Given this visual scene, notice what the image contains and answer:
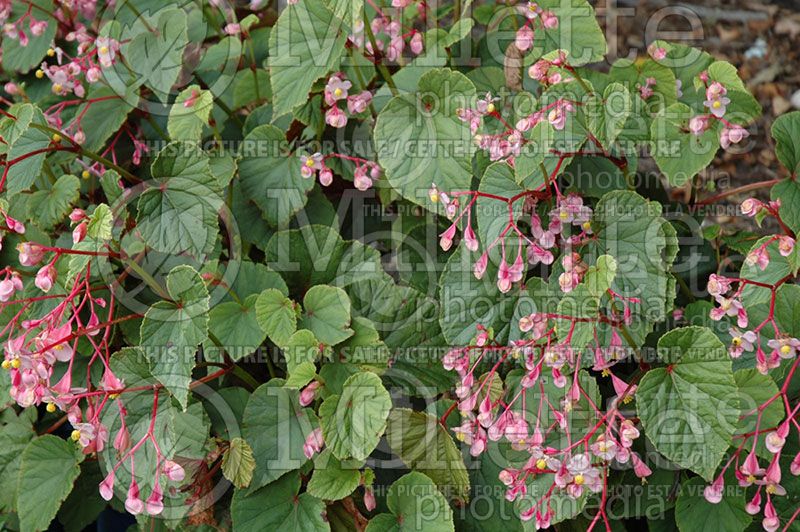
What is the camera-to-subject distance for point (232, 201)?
1.80 meters

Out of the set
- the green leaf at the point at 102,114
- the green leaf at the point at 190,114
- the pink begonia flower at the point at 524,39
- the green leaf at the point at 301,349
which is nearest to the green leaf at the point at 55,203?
the green leaf at the point at 102,114

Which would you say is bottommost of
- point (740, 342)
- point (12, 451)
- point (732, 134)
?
point (12, 451)

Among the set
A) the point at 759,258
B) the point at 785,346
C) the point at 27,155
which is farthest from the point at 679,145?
the point at 27,155

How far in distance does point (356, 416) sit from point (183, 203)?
49cm

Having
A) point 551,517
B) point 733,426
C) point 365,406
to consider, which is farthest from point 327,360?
point 733,426

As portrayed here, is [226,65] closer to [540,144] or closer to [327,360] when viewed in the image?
[327,360]

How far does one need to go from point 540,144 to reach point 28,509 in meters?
1.16

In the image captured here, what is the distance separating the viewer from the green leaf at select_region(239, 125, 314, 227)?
1.71 m

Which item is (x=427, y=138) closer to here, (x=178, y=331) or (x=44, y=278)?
(x=178, y=331)

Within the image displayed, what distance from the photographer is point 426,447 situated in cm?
154

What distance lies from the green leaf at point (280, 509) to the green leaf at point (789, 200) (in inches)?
37.9

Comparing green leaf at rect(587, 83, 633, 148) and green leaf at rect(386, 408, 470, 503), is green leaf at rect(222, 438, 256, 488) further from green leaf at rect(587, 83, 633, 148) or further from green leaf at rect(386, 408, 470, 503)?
green leaf at rect(587, 83, 633, 148)

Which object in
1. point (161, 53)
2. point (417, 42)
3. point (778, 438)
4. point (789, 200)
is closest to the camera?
point (778, 438)

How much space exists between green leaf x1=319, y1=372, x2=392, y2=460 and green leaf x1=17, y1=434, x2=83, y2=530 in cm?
53
